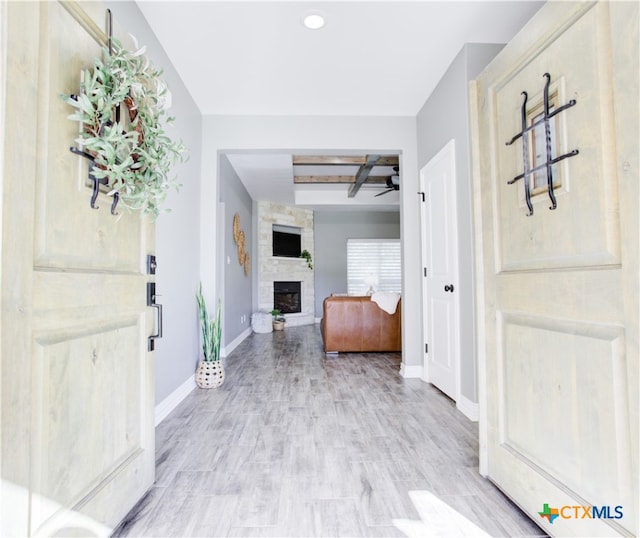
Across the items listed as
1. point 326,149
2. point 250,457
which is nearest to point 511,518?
point 250,457

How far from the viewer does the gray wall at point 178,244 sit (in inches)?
95.0

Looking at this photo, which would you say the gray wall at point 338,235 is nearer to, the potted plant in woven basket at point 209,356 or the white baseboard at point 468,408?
the potted plant in woven basket at point 209,356

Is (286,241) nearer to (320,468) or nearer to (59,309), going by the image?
(320,468)

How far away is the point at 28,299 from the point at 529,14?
2.98 meters

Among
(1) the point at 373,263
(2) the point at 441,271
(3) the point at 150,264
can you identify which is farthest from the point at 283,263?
(3) the point at 150,264

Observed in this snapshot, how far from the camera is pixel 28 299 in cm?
92

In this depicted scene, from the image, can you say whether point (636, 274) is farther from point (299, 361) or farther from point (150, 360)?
point (299, 361)

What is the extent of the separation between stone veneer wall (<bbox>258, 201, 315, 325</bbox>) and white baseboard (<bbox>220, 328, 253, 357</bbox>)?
0.96 meters

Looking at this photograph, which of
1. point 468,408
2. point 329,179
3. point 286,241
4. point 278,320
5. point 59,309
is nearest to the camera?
point 59,309

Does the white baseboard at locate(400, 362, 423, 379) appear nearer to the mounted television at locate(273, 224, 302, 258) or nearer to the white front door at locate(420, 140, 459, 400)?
the white front door at locate(420, 140, 459, 400)

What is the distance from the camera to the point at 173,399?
8.71 feet

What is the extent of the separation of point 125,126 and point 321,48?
172 cm

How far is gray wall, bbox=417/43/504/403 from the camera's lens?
2492 mm

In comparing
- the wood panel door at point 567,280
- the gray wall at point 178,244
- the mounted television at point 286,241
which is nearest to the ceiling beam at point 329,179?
the mounted television at point 286,241
